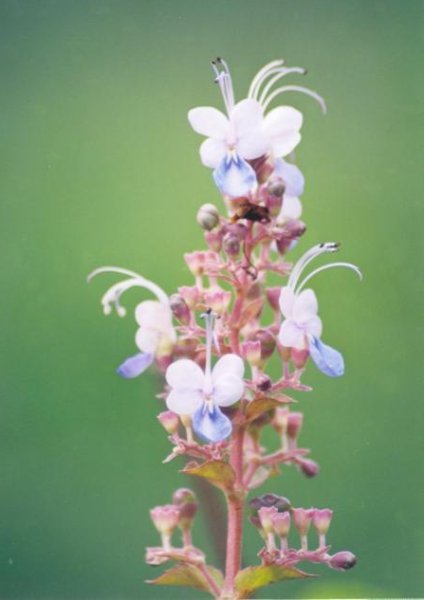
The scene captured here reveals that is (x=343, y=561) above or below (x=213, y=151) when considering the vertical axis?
below

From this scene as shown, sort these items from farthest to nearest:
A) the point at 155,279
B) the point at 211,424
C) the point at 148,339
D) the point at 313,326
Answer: the point at 155,279 < the point at 148,339 < the point at 313,326 < the point at 211,424

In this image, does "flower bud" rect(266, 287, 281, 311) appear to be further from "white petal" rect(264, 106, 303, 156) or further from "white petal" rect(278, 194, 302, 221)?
"white petal" rect(264, 106, 303, 156)

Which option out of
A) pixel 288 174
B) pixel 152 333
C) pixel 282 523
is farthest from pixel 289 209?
pixel 282 523

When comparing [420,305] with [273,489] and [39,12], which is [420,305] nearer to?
[273,489]

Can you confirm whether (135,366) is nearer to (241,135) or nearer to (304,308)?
(304,308)

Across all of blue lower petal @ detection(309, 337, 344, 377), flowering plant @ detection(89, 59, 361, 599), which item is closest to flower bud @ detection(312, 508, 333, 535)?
flowering plant @ detection(89, 59, 361, 599)

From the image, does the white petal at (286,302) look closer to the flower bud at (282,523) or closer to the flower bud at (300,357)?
the flower bud at (300,357)

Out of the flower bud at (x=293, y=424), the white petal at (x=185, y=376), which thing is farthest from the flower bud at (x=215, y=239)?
the flower bud at (x=293, y=424)
